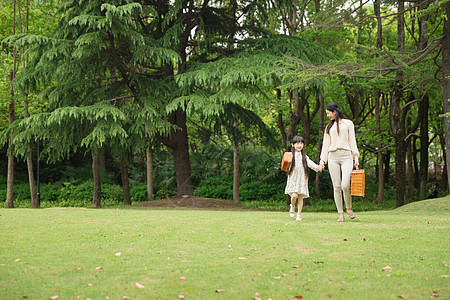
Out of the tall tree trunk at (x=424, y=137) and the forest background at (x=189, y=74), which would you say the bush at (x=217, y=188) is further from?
the tall tree trunk at (x=424, y=137)


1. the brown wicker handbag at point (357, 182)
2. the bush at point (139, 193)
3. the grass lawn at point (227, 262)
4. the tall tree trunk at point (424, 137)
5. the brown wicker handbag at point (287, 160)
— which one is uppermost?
the tall tree trunk at point (424, 137)

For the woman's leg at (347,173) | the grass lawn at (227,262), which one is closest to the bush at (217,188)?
the woman's leg at (347,173)

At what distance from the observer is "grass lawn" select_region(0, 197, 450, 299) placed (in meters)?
4.07

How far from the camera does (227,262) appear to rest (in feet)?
17.1

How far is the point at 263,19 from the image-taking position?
20.3 m

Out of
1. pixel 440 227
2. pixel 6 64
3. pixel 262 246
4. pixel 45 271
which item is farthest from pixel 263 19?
pixel 45 271

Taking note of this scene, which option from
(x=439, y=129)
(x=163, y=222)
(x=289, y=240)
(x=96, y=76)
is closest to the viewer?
(x=289, y=240)

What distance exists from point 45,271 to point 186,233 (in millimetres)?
3096

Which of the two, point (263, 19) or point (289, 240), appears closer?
point (289, 240)

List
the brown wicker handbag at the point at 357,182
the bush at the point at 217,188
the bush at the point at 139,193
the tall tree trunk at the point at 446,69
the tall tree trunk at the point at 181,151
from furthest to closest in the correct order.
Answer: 1. the bush at the point at 139,193
2. the bush at the point at 217,188
3. the tall tree trunk at the point at 181,151
4. the tall tree trunk at the point at 446,69
5. the brown wicker handbag at the point at 357,182

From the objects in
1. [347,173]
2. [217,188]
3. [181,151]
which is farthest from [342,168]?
[217,188]

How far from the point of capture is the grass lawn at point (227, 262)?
4066mm

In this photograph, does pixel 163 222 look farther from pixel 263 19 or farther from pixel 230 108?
pixel 263 19

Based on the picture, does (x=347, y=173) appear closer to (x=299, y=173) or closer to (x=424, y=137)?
(x=299, y=173)
